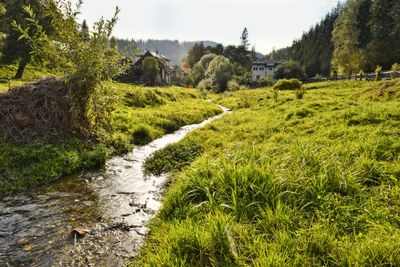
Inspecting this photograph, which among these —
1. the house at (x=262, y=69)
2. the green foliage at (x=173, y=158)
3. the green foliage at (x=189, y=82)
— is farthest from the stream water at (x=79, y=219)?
the house at (x=262, y=69)

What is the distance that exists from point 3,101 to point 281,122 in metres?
11.9

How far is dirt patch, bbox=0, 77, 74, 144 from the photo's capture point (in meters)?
7.02

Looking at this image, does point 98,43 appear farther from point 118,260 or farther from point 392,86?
point 392,86

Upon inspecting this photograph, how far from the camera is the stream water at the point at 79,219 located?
3.09m

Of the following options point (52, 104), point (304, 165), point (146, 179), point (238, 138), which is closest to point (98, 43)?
point (52, 104)

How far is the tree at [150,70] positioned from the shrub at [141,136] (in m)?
30.5

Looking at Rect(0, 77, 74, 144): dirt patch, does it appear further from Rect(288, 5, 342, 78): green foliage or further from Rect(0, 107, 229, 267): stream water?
Rect(288, 5, 342, 78): green foliage

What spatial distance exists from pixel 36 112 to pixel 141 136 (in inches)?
170

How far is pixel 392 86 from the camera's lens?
1322 centimetres

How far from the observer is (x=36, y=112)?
23.8ft

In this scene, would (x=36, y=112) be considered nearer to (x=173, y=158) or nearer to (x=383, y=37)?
(x=173, y=158)

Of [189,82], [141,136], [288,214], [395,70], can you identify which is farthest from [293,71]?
[288,214]

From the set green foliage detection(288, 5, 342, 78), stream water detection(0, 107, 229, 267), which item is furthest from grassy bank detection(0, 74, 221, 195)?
green foliage detection(288, 5, 342, 78)

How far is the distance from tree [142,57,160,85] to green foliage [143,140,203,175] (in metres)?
33.0
